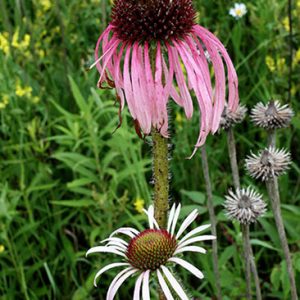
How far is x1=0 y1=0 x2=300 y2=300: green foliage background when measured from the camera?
5.99 ft

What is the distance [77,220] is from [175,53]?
4.18 ft

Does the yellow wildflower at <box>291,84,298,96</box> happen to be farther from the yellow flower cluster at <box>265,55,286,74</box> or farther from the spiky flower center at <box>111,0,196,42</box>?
the spiky flower center at <box>111,0,196,42</box>

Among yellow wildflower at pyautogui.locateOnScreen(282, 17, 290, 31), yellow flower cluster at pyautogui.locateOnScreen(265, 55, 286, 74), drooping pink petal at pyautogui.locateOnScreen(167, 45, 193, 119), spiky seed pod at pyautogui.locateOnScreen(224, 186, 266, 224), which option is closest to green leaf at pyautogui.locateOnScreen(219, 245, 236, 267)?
spiky seed pod at pyautogui.locateOnScreen(224, 186, 266, 224)

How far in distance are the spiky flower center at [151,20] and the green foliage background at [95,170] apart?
608mm

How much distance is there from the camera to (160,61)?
93 cm

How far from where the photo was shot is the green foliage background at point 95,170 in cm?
183

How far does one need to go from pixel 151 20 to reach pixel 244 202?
474mm

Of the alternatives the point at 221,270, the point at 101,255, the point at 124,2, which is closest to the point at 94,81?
the point at 101,255

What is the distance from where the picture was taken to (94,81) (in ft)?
8.11

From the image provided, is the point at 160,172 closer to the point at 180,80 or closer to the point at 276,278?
the point at 180,80

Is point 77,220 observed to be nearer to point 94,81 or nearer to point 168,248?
point 94,81

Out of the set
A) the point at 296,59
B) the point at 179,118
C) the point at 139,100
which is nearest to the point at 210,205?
the point at 139,100

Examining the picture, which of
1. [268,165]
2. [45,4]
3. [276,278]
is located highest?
[45,4]

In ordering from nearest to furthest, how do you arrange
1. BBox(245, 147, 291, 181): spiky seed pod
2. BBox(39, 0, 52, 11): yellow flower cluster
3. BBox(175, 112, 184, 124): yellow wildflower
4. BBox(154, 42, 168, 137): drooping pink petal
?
BBox(154, 42, 168, 137): drooping pink petal → BBox(245, 147, 291, 181): spiky seed pod → BBox(175, 112, 184, 124): yellow wildflower → BBox(39, 0, 52, 11): yellow flower cluster
